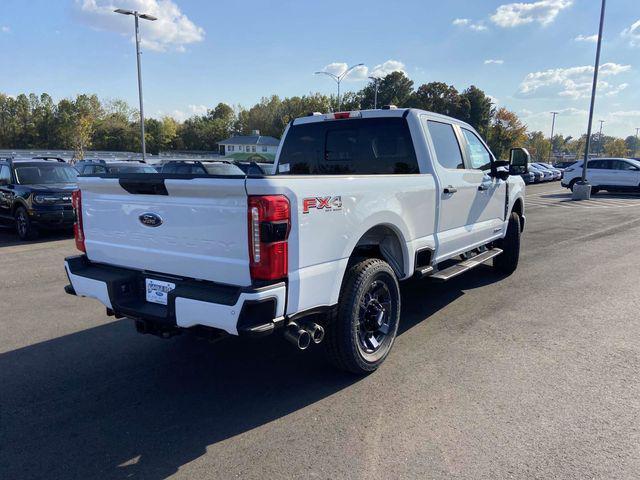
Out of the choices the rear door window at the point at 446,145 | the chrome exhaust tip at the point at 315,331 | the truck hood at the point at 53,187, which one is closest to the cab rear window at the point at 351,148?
the rear door window at the point at 446,145

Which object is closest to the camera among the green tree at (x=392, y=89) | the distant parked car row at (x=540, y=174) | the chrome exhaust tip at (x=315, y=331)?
the chrome exhaust tip at (x=315, y=331)

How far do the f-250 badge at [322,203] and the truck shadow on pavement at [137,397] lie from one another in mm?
1437

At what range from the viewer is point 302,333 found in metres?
3.23

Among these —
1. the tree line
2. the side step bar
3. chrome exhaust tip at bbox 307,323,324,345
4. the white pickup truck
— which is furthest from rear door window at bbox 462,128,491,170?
the tree line

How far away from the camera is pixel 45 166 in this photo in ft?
37.7

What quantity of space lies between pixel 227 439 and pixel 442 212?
3.06 meters

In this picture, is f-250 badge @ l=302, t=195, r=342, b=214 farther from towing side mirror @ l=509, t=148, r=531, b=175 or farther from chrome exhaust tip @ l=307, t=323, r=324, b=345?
towing side mirror @ l=509, t=148, r=531, b=175

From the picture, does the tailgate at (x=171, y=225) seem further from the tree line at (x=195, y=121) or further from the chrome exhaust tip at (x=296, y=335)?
the tree line at (x=195, y=121)

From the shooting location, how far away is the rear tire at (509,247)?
7156 millimetres

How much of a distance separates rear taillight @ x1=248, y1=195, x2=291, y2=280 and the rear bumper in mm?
116

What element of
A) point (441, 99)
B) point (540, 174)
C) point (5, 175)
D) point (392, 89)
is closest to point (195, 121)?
point (392, 89)

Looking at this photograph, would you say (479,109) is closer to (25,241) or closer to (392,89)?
(392,89)

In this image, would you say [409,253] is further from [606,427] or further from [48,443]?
[48,443]

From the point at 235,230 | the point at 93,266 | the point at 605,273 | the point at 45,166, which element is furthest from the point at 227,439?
the point at 45,166
